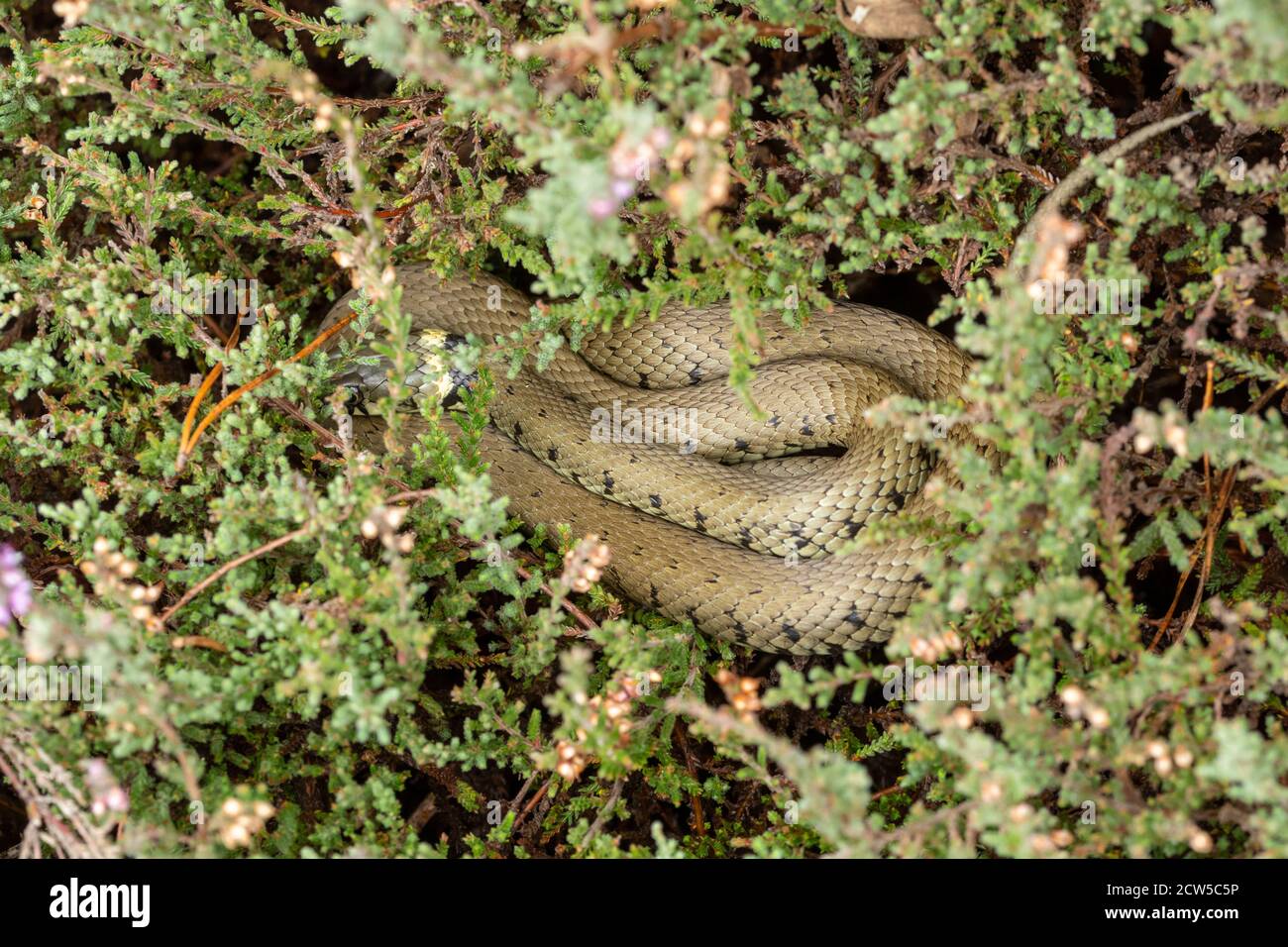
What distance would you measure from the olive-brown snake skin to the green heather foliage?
19cm

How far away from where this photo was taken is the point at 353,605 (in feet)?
8.05

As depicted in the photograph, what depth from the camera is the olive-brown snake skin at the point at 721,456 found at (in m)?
3.36

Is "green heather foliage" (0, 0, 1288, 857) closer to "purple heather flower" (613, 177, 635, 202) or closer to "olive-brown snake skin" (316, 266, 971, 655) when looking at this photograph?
"purple heather flower" (613, 177, 635, 202)

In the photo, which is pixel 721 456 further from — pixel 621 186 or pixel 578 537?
pixel 621 186

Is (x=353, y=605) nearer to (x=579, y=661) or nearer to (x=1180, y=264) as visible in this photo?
(x=579, y=661)

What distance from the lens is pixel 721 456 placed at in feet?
12.5

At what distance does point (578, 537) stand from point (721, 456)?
0.64 metres

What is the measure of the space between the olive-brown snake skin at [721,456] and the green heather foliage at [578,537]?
0.62 feet

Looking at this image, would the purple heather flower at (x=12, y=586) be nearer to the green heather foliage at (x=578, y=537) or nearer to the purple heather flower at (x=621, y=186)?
the green heather foliage at (x=578, y=537)

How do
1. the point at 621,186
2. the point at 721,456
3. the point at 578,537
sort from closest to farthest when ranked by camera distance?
the point at 621,186 < the point at 578,537 < the point at 721,456

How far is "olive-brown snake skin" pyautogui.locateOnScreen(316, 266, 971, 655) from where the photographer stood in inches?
132

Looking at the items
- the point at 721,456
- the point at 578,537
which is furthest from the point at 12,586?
the point at 721,456

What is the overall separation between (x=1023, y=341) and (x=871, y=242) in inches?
32.8
